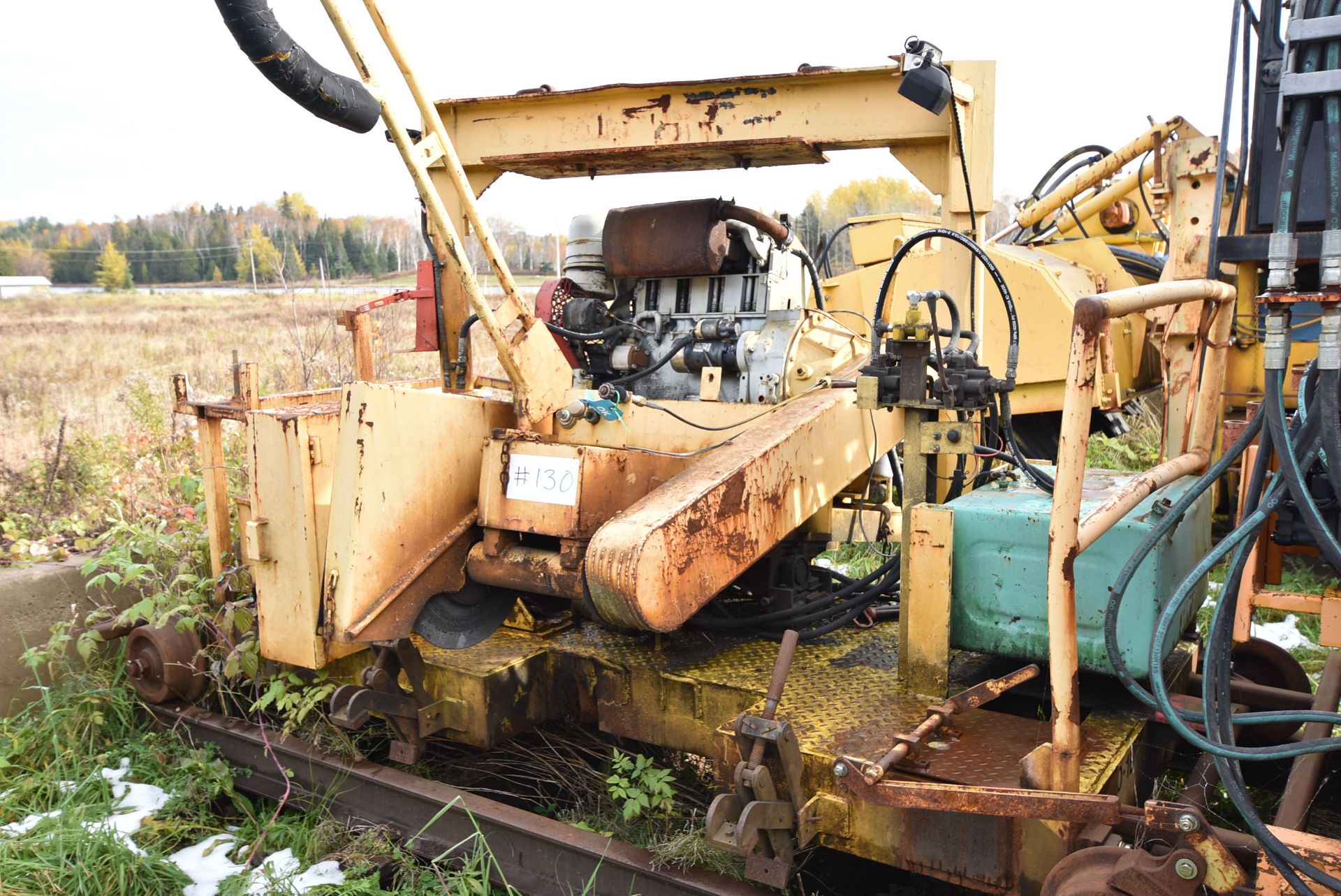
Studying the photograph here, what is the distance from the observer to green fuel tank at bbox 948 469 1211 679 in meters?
2.79

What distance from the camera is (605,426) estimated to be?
3.78m

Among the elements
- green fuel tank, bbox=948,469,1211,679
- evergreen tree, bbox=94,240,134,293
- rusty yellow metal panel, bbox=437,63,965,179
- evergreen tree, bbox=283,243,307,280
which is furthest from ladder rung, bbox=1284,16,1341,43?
evergreen tree, bbox=94,240,134,293

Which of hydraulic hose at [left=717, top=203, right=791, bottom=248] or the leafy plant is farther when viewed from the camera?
hydraulic hose at [left=717, top=203, right=791, bottom=248]

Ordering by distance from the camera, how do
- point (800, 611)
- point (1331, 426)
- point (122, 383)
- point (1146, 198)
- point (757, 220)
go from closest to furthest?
point (1331, 426) → point (800, 611) → point (757, 220) → point (1146, 198) → point (122, 383)

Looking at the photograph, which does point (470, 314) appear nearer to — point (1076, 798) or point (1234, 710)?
point (1076, 798)

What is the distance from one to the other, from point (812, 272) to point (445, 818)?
9.42 feet

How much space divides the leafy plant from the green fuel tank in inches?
41.3

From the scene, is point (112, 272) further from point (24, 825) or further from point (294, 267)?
point (24, 825)

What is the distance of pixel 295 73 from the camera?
3.02m

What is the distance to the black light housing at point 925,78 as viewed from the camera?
3.29 metres

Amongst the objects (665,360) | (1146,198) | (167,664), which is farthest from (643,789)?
(1146,198)

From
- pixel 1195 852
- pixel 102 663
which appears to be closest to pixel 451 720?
pixel 102 663

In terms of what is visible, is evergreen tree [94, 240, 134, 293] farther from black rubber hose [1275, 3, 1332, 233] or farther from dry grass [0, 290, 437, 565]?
black rubber hose [1275, 3, 1332, 233]

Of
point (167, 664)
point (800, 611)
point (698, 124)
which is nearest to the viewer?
point (800, 611)
